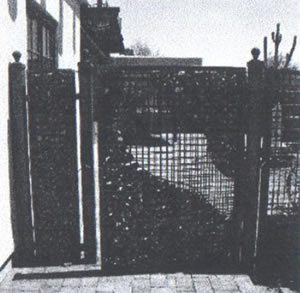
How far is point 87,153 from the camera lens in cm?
445

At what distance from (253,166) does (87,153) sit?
186 cm

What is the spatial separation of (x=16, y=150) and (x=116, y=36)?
10.1m

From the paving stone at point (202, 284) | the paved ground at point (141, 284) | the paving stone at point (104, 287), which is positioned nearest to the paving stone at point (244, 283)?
the paved ground at point (141, 284)

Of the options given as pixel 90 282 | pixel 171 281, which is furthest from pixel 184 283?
pixel 90 282

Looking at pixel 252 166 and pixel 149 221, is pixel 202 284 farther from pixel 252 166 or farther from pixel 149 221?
pixel 252 166

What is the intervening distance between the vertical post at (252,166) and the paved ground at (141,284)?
0.39 meters

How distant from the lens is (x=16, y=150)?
4418 millimetres

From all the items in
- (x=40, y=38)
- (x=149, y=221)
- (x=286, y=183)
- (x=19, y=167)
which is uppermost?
(x=40, y=38)

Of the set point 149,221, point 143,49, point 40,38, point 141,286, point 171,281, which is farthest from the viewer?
point 143,49

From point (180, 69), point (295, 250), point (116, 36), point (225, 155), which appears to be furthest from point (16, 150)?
point (116, 36)

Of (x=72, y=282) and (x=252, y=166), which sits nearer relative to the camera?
(x=72, y=282)

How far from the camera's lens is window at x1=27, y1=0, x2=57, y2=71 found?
6080 mm

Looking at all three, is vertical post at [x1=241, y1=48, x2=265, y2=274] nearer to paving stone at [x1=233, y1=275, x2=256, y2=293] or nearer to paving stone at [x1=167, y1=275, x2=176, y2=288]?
paving stone at [x1=233, y1=275, x2=256, y2=293]

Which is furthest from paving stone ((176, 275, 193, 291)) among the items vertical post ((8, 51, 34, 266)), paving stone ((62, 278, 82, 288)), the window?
the window
